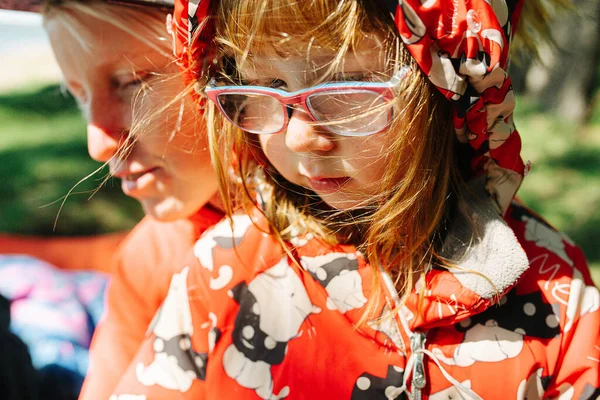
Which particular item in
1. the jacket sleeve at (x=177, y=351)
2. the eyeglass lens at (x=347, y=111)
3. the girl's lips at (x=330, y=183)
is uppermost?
the eyeglass lens at (x=347, y=111)

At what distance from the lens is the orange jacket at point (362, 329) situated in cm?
98

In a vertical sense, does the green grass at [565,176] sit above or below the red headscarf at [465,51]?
below

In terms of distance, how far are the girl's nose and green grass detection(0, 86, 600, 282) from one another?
1.25 m

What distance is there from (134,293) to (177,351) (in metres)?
0.36

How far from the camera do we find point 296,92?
0.85m

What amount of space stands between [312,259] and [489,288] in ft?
0.95

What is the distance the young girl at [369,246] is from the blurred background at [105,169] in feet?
3.48

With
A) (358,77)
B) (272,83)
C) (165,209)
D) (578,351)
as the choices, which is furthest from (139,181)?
(578,351)

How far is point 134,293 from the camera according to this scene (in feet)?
4.44

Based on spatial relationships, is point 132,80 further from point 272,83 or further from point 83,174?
point 83,174

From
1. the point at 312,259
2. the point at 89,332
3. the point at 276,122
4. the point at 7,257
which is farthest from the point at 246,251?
the point at 7,257

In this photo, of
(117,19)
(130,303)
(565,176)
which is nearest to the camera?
(117,19)

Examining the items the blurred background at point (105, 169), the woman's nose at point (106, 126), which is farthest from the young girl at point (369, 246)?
the blurred background at point (105, 169)

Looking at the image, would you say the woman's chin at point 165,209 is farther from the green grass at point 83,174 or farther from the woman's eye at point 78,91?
the green grass at point 83,174
